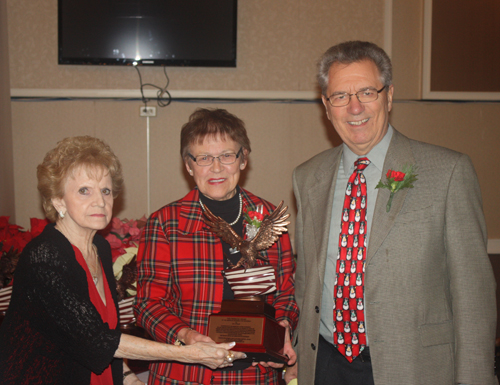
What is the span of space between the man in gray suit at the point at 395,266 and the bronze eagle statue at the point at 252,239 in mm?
172

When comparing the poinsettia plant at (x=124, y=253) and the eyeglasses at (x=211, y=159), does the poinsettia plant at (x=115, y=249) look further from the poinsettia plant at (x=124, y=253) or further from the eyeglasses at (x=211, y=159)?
the eyeglasses at (x=211, y=159)

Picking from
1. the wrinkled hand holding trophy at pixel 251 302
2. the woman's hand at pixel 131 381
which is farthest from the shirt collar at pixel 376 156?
the woman's hand at pixel 131 381

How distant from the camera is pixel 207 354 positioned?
1798mm

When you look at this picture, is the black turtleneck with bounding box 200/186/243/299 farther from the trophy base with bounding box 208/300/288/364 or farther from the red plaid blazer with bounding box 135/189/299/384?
the trophy base with bounding box 208/300/288/364

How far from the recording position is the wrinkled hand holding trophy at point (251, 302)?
73.9 inches

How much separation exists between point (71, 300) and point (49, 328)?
0.13m

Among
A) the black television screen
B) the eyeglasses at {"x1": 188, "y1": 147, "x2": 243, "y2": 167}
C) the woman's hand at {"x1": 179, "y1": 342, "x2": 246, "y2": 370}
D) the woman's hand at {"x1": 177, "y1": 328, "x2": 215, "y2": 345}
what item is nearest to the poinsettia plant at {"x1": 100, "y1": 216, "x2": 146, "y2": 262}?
the eyeglasses at {"x1": 188, "y1": 147, "x2": 243, "y2": 167}

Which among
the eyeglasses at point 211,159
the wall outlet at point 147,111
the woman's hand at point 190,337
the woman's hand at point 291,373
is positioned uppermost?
the wall outlet at point 147,111

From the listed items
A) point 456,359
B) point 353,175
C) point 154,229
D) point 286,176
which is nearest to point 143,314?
point 154,229

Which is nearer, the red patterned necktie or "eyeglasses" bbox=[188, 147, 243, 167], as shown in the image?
the red patterned necktie

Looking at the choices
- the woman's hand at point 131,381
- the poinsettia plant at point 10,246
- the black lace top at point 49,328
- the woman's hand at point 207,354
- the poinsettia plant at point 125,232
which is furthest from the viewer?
the poinsettia plant at point 125,232

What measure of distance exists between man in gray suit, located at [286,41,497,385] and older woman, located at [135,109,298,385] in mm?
212

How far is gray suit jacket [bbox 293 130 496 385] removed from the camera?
5.62 ft

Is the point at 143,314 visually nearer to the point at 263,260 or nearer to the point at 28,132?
the point at 263,260
